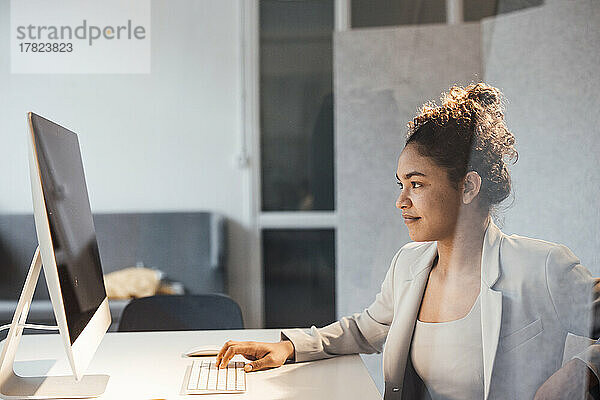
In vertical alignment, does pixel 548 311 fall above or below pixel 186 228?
below

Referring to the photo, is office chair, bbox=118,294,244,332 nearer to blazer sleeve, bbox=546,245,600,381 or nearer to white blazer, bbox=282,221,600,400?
white blazer, bbox=282,221,600,400

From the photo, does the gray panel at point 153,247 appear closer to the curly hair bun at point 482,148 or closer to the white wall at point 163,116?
the white wall at point 163,116

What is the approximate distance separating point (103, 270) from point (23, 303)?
37cm

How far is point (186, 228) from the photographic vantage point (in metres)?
1.70

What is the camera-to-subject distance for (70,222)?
1.29 metres

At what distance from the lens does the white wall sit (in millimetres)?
1665

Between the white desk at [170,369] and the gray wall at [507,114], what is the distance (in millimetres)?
212

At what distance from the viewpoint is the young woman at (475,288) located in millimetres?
1388

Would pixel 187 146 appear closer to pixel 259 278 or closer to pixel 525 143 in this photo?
pixel 259 278

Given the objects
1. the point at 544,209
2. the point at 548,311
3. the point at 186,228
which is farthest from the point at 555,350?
the point at 186,228

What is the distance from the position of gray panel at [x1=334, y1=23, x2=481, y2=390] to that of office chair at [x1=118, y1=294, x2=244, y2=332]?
300mm

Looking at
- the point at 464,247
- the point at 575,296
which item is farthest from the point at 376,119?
the point at 575,296

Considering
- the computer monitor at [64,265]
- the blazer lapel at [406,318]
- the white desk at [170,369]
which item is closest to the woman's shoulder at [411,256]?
the blazer lapel at [406,318]

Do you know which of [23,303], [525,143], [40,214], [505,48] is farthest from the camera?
[505,48]
